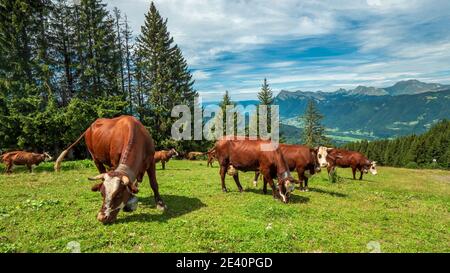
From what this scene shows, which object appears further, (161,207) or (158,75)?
(158,75)

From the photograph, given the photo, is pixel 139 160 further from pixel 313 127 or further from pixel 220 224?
pixel 313 127

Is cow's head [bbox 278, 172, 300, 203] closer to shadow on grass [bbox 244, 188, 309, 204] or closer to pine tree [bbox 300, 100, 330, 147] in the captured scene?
A: shadow on grass [bbox 244, 188, 309, 204]

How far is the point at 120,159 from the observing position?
10516 millimetres

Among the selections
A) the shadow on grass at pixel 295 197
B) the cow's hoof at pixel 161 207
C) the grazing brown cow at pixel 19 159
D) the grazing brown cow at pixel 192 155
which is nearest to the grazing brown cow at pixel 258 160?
the shadow on grass at pixel 295 197

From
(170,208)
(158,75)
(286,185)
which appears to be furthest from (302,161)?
(158,75)

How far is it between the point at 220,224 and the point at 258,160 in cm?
593

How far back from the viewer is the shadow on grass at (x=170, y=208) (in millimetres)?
10578

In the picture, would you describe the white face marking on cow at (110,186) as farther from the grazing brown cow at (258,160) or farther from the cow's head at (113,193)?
the grazing brown cow at (258,160)

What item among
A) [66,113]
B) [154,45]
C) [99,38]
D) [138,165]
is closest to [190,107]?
[154,45]

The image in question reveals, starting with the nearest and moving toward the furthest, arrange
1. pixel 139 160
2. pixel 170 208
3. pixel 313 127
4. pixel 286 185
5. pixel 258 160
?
pixel 139 160, pixel 170 208, pixel 286 185, pixel 258 160, pixel 313 127

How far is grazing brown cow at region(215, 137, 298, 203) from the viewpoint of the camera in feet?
47.2

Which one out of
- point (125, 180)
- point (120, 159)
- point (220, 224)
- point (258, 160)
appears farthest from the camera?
point (258, 160)

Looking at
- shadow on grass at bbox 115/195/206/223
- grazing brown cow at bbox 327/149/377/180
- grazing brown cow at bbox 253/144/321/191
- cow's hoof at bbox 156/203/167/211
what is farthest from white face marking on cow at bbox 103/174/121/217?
grazing brown cow at bbox 327/149/377/180
